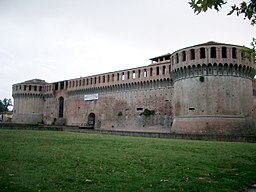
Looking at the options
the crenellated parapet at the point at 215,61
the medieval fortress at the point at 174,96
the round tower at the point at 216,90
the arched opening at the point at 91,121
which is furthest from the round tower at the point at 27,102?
the crenellated parapet at the point at 215,61

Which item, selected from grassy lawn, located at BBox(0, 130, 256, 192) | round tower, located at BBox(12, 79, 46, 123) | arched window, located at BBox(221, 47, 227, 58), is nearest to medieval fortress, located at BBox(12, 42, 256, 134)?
arched window, located at BBox(221, 47, 227, 58)

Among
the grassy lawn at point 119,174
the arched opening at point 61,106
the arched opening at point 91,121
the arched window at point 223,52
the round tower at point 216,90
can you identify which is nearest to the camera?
the grassy lawn at point 119,174

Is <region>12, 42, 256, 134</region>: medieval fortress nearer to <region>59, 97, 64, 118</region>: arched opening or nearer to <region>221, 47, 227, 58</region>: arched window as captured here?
<region>59, 97, 64, 118</region>: arched opening

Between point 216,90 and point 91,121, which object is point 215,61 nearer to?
point 216,90

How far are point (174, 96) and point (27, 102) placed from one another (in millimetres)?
36907

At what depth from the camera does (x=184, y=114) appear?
30.2 meters

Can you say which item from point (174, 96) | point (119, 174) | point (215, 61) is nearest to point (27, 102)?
point (174, 96)

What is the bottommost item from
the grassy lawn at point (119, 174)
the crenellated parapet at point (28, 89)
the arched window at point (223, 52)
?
the grassy lawn at point (119, 174)

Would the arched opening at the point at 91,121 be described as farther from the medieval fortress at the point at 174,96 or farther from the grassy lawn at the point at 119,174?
the grassy lawn at the point at 119,174

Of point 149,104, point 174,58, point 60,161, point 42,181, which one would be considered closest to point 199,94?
point 174,58

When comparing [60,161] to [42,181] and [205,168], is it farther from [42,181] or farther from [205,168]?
[205,168]

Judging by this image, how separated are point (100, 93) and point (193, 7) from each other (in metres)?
40.3

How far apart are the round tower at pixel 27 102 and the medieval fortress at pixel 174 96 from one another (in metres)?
5.92

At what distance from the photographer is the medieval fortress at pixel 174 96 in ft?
93.8
